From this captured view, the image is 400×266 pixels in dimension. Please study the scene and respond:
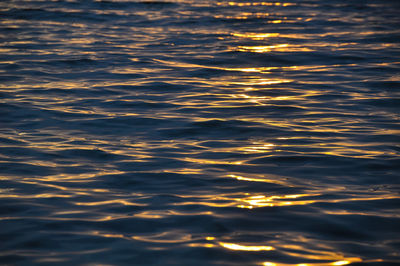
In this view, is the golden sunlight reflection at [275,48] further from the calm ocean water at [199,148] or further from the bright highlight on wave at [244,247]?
the bright highlight on wave at [244,247]

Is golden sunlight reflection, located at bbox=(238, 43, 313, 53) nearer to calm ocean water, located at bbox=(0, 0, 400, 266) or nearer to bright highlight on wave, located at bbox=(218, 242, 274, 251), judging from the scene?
calm ocean water, located at bbox=(0, 0, 400, 266)

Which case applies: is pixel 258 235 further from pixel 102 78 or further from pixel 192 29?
pixel 192 29

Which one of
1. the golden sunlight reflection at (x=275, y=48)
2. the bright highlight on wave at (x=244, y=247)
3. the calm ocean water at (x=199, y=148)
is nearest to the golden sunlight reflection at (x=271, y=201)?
the calm ocean water at (x=199, y=148)

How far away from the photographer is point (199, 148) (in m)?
7.09

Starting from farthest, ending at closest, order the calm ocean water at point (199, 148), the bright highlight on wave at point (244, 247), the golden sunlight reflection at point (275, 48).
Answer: the golden sunlight reflection at point (275, 48) < the calm ocean water at point (199, 148) < the bright highlight on wave at point (244, 247)

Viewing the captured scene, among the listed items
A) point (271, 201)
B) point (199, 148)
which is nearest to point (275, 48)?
point (199, 148)

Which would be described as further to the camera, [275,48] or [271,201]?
[275,48]

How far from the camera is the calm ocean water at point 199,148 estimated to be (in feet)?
15.7

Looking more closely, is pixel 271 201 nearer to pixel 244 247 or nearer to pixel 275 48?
pixel 244 247

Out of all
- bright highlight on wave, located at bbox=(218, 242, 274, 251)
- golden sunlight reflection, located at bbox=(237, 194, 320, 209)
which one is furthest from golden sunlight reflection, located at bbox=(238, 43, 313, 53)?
bright highlight on wave, located at bbox=(218, 242, 274, 251)

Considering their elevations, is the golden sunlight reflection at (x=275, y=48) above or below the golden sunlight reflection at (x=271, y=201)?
above

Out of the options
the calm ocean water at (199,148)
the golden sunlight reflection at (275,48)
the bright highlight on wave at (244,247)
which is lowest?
the bright highlight on wave at (244,247)

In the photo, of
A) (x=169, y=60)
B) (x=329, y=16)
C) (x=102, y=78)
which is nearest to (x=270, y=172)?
(x=102, y=78)

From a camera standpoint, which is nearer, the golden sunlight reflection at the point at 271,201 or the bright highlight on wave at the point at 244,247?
the bright highlight on wave at the point at 244,247
